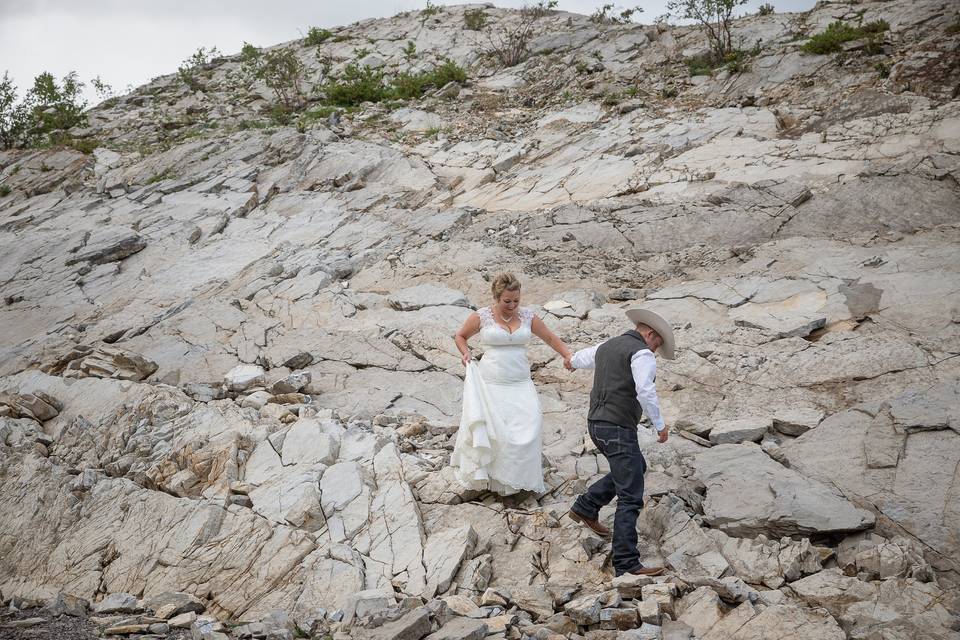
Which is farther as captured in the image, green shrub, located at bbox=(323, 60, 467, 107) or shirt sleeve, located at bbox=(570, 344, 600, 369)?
green shrub, located at bbox=(323, 60, 467, 107)

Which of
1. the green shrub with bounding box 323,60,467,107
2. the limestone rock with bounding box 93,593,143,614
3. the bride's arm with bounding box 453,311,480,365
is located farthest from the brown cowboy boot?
the green shrub with bounding box 323,60,467,107

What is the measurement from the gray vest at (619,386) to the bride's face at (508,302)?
107cm

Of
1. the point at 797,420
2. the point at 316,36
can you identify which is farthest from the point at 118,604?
the point at 316,36

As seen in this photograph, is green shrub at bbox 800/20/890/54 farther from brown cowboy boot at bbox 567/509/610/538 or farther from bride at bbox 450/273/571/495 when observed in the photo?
brown cowboy boot at bbox 567/509/610/538

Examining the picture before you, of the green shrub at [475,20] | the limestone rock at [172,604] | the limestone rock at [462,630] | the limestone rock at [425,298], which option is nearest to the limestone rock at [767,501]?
the limestone rock at [462,630]

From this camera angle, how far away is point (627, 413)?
4797 mm

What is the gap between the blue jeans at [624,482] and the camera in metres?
4.58

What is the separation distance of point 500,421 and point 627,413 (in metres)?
1.26

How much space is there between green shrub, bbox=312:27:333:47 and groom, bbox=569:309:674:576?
94.0 ft

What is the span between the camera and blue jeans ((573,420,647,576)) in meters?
4.58

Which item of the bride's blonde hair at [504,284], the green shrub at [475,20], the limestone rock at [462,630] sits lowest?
the limestone rock at [462,630]

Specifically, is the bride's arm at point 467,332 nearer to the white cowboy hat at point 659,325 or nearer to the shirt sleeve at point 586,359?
the shirt sleeve at point 586,359

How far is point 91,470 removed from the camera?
678 centimetres

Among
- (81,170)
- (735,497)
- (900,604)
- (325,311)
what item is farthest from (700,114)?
(81,170)
